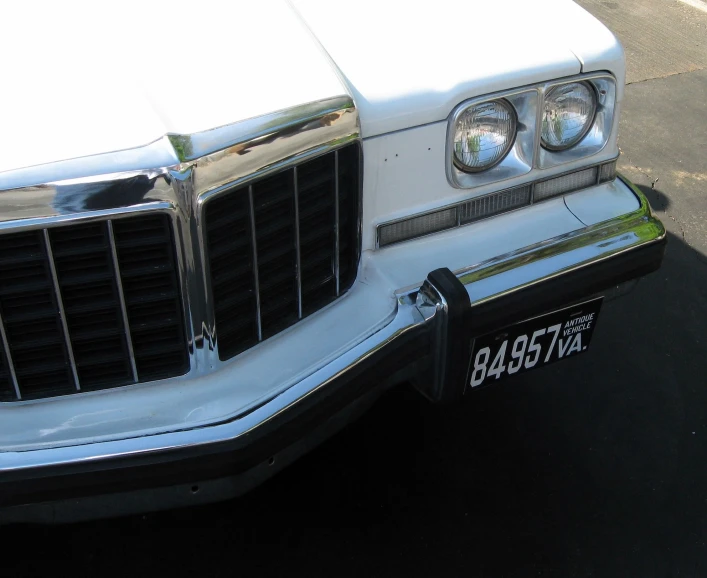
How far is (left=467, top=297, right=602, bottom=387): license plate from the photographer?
218 cm

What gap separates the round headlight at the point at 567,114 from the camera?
224 cm

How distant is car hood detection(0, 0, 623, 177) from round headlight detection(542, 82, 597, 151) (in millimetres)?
75

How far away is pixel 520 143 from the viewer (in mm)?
2250

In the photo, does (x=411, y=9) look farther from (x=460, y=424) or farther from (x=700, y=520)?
(x=700, y=520)

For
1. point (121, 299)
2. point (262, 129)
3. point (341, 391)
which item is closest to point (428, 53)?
point (262, 129)

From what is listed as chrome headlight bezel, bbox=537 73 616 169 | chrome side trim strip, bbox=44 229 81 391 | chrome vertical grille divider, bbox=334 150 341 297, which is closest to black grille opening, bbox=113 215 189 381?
chrome side trim strip, bbox=44 229 81 391

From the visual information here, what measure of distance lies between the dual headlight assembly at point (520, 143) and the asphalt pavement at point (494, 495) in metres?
0.89

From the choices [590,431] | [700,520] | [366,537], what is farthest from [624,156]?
[366,537]

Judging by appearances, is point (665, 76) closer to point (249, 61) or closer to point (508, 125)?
point (508, 125)

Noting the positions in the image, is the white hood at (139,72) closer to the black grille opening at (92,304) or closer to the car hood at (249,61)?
the car hood at (249,61)

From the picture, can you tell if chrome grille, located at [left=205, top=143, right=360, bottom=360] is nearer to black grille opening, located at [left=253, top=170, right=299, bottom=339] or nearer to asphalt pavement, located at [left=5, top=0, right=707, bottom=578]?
black grille opening, located at [left=253, top=170, right=299, bottom=339]

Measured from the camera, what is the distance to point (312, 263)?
208 centimetres

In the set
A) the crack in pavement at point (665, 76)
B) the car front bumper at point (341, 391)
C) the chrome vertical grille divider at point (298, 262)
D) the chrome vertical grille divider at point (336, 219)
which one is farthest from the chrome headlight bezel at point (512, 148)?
the crack in pavement at point (665, 76)

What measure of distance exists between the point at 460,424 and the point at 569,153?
3.40 ft
